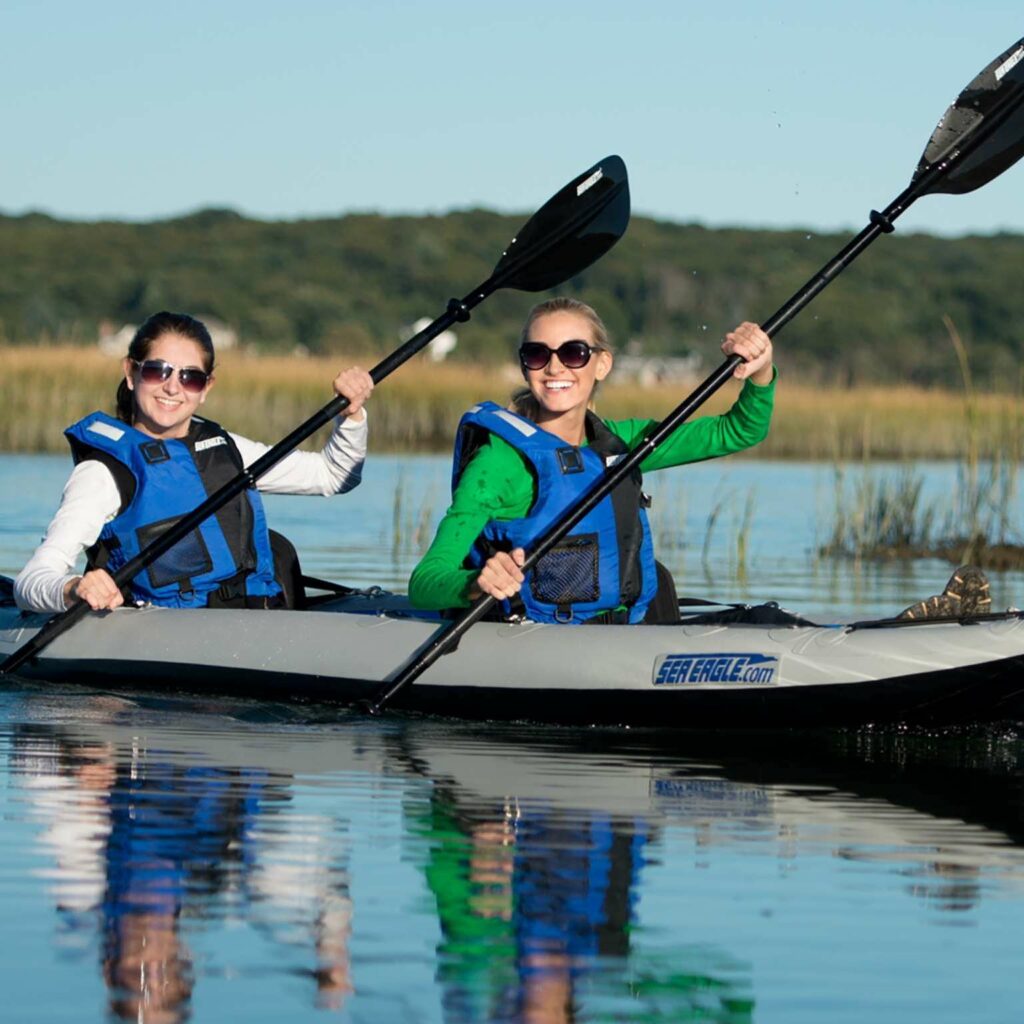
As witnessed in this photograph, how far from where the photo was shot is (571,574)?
679 centimetres

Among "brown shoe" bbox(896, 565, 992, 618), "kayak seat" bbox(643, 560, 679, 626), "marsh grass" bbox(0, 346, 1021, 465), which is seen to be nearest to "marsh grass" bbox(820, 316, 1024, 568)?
"marsh grass" bbox(0, 346, 1021, 465)

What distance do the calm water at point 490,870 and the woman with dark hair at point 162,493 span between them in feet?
1.30

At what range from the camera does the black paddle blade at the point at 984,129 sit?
7488mm

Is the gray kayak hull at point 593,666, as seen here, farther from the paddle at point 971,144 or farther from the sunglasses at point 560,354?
the paddle at point 971,144

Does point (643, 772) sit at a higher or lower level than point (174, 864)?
higher

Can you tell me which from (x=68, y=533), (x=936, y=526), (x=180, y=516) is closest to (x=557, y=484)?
(x=180, y=516)

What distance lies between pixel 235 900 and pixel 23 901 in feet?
1.19

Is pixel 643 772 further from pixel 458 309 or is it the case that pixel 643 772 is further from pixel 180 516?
pixel 458 309

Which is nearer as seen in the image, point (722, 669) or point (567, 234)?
point (722, 669)

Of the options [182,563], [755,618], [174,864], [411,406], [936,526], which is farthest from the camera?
[411,406]

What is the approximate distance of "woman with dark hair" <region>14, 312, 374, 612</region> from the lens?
7105 millimetres

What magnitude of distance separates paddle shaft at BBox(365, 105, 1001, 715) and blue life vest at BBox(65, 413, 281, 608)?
81 cm

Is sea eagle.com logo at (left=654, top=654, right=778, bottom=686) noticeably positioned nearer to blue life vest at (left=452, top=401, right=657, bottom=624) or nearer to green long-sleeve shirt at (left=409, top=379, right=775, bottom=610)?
blue life vest at (left=452, top=401, right=657, bottom=624)

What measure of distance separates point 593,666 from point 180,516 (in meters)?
1.44
